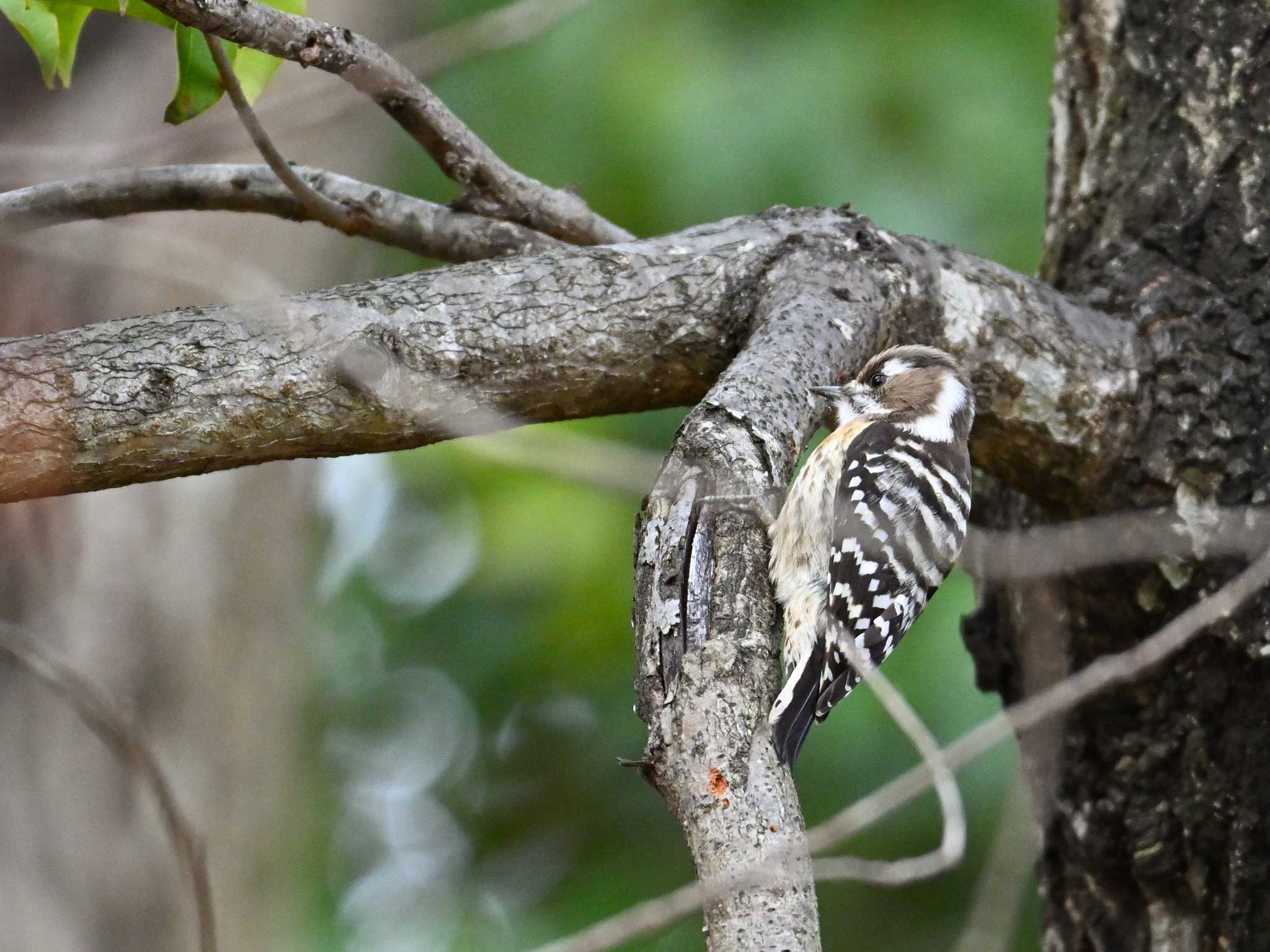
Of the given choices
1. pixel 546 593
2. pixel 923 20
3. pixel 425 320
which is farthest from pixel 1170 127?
pixel 546 593

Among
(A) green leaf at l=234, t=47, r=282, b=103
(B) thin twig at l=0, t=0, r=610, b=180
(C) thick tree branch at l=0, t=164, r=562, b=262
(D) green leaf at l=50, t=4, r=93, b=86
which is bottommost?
(D) green leaf at l=50, t=4, r=93, b=86

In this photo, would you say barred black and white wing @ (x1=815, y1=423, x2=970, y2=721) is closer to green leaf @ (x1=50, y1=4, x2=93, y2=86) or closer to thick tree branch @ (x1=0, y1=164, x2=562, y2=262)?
thick tree branch @ (x1=0, y1=164, x2=562, y2=262)

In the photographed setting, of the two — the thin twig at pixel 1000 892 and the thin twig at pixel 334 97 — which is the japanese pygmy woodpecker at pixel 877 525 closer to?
the thin twig at pixel 334 97

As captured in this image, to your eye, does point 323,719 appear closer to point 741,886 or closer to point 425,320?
point 425,320

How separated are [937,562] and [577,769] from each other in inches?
144

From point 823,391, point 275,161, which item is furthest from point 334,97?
point 823,391

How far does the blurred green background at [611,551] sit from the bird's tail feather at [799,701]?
210cm

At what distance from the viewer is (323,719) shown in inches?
295

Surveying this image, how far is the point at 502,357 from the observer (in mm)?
2662

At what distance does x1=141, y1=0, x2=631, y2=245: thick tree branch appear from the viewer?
2.29m

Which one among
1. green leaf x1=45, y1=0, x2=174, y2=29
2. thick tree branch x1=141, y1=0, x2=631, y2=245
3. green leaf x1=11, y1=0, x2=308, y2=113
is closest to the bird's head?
thick tree branch x1=141, y1=0, x2=631, y2=245

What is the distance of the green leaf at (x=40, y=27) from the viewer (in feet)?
7.48

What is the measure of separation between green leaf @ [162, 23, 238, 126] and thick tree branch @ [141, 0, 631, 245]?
0.15m

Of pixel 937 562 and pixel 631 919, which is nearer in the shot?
pixel 631 919
